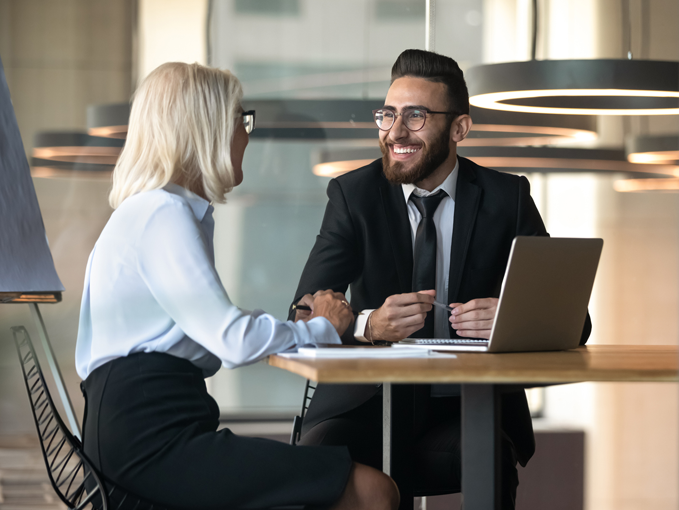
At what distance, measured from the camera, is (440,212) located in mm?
2426

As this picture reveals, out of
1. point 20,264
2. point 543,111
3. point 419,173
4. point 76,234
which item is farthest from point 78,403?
point 543,111

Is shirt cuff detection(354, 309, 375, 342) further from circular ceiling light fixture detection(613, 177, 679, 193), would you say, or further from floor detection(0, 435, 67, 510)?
circular ceiling light fixture detection(613, 177, 679, 193)

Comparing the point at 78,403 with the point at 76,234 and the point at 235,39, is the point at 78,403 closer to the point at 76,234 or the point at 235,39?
the point at 76,234

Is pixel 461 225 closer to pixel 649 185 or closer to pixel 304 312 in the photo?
pixel 304 312

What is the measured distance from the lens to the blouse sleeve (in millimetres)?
1499

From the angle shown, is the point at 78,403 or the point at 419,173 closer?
the point at 419,173

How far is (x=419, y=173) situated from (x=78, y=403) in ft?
7.11

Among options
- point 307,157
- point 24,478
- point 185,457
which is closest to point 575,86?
point 307,157

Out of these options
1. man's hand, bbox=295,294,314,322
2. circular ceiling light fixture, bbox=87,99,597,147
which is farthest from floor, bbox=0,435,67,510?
man's hand, bbox=295,294,314,322

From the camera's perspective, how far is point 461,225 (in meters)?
2.34

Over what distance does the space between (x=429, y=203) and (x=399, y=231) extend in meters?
0.13

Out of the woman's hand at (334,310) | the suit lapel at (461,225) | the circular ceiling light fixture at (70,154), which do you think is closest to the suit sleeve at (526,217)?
the suit lapel at (461,225)

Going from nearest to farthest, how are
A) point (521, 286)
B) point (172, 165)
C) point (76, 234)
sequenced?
1. point (521, 286)
2. point (172, 165)
3. point (76, 234)

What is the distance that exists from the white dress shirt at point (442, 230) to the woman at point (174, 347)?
705mm
